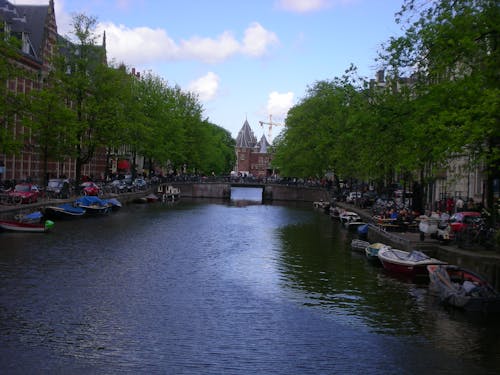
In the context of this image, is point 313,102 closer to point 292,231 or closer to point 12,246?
point 292,231

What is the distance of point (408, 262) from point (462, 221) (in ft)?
19.5

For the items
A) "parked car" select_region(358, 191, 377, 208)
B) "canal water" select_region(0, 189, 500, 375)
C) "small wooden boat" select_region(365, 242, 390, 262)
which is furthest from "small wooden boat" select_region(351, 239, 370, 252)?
"parked car" select_region(358, 191, 377, 208)

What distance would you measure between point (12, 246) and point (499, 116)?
25346 millimetres

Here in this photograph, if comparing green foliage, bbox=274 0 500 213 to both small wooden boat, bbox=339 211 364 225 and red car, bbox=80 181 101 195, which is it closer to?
small wooden boat, bbox=339 211 364 225

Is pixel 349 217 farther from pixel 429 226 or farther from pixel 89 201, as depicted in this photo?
pixel 429 226

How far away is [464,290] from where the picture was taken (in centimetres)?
2427

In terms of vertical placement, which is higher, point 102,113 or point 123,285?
point 102,113

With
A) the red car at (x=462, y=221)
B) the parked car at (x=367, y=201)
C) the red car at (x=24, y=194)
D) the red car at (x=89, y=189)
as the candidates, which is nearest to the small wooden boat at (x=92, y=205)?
the red car at (x=89, y=189)

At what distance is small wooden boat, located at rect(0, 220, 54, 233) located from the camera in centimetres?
4212

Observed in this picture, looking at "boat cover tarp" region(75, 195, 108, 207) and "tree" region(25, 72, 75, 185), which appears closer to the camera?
"tree" region(25, 72, 75, 185)

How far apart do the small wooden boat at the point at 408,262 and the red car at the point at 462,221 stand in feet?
10.1

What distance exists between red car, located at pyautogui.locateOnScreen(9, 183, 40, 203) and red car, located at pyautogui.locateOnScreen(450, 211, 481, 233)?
1204 inches

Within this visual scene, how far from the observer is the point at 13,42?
45.1 metres

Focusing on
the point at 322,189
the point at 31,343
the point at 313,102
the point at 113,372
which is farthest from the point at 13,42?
the point at 322,189
